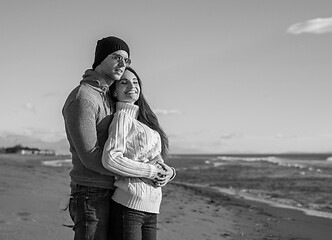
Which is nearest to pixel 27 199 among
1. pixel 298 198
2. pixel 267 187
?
pixel 298 198

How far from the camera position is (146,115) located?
3230mm

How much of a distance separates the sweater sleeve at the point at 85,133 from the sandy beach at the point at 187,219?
118 inches

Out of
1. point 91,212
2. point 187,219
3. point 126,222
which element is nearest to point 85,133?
point 91,212

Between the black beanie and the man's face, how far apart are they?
0.10 feet

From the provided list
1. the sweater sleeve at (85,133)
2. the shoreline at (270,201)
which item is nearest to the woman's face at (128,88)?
the sweater sleeve at (85,133)

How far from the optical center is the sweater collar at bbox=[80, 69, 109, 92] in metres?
3.11

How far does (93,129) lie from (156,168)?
49 centimetres

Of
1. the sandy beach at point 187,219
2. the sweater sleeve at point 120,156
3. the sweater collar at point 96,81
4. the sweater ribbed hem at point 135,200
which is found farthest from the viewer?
the sandy beach at point 187,219

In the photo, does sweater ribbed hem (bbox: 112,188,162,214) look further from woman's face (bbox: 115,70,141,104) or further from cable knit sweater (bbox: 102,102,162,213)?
woman's face (bbox: 115,70,141,104)

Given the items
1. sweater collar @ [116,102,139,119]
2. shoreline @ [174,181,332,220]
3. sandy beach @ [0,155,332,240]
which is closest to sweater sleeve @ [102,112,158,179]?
sweater collar @ [116,102,139,119]

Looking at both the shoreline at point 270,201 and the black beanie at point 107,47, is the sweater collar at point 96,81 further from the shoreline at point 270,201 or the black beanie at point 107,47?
the shoreline at point 270,201

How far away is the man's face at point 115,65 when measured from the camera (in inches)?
124

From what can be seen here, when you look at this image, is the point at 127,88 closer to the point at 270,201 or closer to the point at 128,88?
the point at 128,88

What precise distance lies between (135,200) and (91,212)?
293 millimetres
